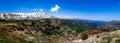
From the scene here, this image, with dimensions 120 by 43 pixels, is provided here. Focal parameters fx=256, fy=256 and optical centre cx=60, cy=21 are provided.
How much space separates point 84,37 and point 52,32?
1500 inches

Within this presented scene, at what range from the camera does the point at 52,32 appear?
194m

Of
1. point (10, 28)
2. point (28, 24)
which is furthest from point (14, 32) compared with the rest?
point (28, 24)

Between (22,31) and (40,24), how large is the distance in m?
49.3

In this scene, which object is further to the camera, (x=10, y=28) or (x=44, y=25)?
(x=44, y=25)

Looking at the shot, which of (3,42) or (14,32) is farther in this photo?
(14,32)

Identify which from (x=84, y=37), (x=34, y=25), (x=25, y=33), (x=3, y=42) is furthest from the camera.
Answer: (x=34, y=25)

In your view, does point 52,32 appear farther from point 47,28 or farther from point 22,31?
point 22,31

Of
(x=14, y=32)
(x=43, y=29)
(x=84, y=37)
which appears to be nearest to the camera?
(x=14, y=32)

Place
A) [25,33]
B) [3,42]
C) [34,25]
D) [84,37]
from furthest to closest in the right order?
[34,25], [84,37], [25,33], [3,42]

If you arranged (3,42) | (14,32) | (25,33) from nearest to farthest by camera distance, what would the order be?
(3,42), (14,32), (25,33)

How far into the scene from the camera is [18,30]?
139m

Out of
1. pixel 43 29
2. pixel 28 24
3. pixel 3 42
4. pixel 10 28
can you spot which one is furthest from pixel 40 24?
pixel 3 42

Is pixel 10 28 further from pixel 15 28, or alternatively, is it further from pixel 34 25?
pixel 34 25

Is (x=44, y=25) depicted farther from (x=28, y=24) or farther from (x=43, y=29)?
(x=28, y=24)
